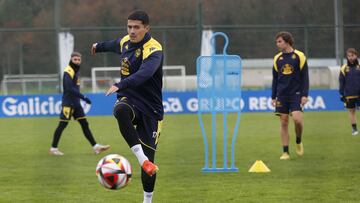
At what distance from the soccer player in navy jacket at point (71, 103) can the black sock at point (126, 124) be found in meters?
6.28

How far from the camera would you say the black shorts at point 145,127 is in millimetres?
7207

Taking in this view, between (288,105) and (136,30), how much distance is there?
5.28 meters

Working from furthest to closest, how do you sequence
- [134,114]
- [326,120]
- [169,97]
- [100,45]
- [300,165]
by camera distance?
[169,97]
[326,120]
[300,165]
[100,45]
[134,114]

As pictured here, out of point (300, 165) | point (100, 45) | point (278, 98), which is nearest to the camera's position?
point (100, 45)

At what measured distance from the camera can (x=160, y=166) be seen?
37.1 feet

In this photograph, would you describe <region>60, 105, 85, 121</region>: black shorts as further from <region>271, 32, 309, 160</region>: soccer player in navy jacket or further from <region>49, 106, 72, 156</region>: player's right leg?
<region>271, 32, 309, 160</region>: soccer player in navy jacket

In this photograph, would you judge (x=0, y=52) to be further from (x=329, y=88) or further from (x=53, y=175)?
(x=53, y=175)

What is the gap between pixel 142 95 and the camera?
7.35 metres

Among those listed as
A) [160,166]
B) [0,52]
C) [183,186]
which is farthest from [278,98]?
[0,52]

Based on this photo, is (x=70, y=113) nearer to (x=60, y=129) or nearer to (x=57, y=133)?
(x=60, y=129)

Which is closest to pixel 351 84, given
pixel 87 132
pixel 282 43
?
pixel 282 43

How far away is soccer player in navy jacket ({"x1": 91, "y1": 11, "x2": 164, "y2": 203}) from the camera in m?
7.00

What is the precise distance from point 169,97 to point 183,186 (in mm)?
16146

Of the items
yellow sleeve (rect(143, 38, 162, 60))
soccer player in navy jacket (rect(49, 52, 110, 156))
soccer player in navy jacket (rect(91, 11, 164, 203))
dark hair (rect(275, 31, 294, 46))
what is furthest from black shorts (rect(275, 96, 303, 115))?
yellow sleeve (rect(143, 38, 162, 60))
